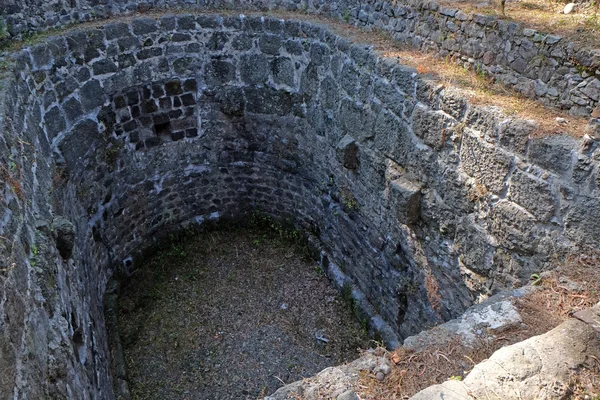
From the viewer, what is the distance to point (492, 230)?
3551 mm

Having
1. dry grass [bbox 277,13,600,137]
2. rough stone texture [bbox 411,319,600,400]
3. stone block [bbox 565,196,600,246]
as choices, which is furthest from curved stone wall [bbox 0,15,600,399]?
rough stone texture [bbox 411,319,600,400]

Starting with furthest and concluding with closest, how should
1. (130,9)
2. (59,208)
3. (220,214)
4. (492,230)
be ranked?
(220,214) → (130,9) → (59,208) → (492,230)

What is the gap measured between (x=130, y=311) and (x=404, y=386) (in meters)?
4.17

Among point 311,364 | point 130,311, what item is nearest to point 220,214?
point 130,311

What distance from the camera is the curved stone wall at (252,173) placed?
3.02 metres

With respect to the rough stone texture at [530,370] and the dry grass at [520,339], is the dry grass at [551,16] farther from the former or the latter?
the rough stone texture at [530,370]

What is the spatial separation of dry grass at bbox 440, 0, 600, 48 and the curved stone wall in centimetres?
73

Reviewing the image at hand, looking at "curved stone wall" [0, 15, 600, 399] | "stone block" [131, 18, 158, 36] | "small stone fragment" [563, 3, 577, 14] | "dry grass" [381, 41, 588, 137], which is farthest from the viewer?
"stone block" [131, 18, 158, 36]

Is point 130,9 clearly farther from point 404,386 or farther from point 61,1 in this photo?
point 404,386

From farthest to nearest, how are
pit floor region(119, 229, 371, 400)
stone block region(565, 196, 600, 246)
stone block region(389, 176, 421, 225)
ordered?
pit floor region(119, 229, 371, 400) → stone block region(389, 176, 421, 225) → stone block region(565, 196, 600, 246)

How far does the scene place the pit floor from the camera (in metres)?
5.03

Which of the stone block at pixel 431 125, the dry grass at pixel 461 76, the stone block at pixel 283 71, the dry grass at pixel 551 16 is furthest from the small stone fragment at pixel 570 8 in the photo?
the stone block at pixel 283 71

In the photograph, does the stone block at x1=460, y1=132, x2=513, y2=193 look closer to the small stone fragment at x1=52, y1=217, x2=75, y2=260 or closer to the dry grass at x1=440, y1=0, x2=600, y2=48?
the dry grass at x1=440, y1=0, x2=600, y2=48

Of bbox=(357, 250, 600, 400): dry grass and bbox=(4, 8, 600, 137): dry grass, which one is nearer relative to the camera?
bbox=(357, 250, 600, 400): dry grass
